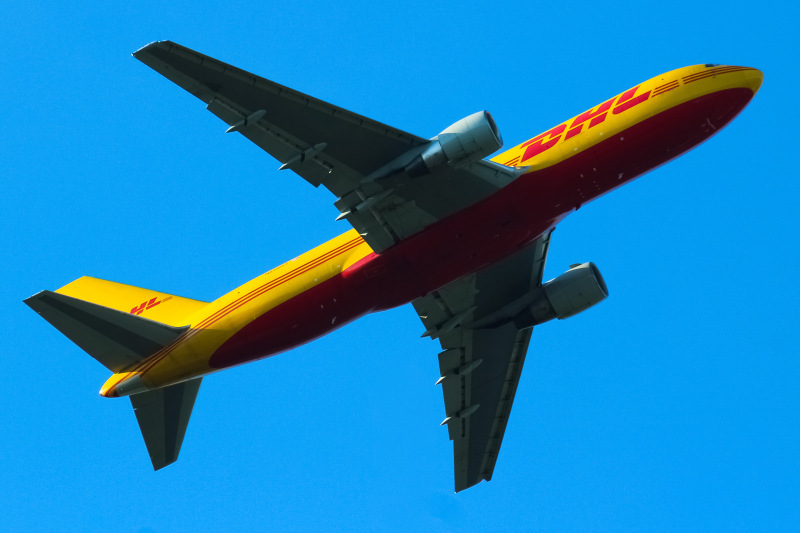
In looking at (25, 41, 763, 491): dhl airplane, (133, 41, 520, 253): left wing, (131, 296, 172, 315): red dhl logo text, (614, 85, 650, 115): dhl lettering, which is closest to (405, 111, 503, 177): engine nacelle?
(25, 41, 763, 491): dhl airplane

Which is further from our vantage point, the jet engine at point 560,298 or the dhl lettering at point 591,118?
the jet engine at point 560,298

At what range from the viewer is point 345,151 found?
41.6 metres

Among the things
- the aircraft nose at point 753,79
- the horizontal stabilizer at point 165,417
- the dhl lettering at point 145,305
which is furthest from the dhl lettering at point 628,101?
the horizontal stabilizer at point 165,417

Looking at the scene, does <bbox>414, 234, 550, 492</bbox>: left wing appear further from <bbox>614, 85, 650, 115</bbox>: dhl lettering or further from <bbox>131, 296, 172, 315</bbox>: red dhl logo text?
<bbox>131, 296, 172, 315</bbox>: red dhl logo text

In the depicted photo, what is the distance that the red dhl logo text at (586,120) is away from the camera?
42438 mm

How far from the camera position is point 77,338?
143ft

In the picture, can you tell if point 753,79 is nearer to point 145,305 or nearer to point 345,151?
point 345,151

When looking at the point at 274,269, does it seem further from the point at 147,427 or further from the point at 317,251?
the point at 147,427

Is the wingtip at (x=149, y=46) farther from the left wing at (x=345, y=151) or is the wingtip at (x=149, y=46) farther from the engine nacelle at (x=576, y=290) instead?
the engine nacelle at (x=576, y=290)

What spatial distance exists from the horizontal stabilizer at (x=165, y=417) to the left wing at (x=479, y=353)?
1087cm

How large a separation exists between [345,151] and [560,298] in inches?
495

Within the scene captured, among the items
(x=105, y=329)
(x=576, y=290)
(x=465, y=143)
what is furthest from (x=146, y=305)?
(x=576, y=290)

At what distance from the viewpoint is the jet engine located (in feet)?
156

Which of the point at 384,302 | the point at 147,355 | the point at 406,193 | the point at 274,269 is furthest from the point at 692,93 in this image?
the point at 147,355
